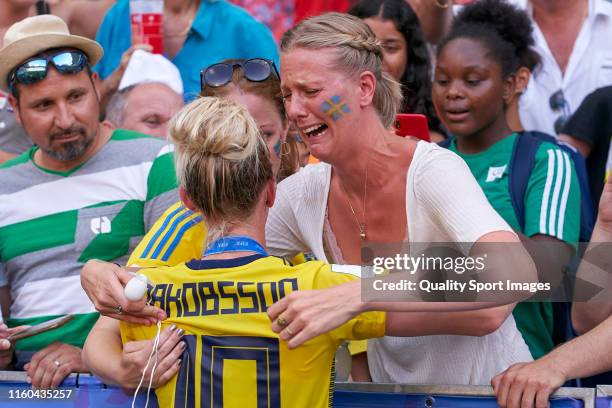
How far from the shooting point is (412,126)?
147 inches

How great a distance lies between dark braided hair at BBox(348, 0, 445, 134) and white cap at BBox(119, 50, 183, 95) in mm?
1056

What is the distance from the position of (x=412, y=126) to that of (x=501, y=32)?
126cm

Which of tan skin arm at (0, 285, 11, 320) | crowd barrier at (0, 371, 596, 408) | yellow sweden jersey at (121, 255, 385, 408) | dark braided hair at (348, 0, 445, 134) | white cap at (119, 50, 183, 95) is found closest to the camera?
yellow sweden jersey at (121, 255, 385, 408)

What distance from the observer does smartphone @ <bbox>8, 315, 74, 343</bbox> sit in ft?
11.4

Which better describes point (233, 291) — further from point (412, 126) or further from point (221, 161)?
point (412, 126)

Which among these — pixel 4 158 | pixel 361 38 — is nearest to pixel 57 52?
pixel 4 158

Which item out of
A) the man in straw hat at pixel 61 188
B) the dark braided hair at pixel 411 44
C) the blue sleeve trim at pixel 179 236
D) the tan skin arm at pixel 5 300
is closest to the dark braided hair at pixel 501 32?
the dark braided hair at pixel 411 44

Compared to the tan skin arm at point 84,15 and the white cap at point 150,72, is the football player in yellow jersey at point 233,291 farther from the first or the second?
the tan skin arm at point 84,15

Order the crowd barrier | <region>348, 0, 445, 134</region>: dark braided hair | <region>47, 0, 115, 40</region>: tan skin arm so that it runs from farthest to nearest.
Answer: <region>47, 0, 115, 40</region>: tan skin arm
<region>348, 0, 445, 134</region>: dark braided hair
the crowd barrier

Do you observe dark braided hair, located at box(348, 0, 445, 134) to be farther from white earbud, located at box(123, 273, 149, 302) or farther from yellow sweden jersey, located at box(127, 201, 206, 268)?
white earbud, located at box(123, 273, 149, 302)

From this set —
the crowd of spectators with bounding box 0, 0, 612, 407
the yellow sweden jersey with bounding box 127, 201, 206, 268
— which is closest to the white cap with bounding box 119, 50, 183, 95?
the crowd of spectators with bounding box 0, 0, 612, 407

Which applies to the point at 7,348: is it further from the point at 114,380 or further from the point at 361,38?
the point at 361,38

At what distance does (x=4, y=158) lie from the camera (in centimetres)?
500

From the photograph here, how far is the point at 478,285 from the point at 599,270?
0.72 m
